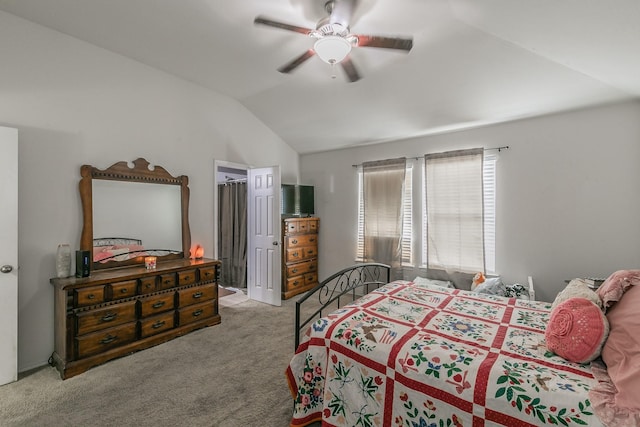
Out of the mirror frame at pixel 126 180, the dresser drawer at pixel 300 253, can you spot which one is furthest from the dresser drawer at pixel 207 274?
the dresser drawer at pixel 300 253

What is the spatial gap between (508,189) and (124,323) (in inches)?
178

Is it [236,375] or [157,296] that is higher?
[157,296]

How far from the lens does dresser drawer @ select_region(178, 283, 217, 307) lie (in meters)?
3.16

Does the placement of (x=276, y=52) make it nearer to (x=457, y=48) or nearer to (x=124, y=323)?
(x=457, y=48)

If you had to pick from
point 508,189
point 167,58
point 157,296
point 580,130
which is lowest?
point 157,296

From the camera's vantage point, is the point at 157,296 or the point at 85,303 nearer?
the point at 85,303

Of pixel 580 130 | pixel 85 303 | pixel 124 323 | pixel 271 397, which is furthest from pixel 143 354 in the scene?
pixel 580 130

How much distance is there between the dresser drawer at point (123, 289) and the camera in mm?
2656

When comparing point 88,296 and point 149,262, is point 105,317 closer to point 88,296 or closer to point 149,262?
point 88,296

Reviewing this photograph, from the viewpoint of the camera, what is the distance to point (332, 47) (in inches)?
77.2

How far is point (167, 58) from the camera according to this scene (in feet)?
10.4

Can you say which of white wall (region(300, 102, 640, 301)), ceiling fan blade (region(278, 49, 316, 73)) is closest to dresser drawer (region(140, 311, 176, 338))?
ceiling fan blade (region(278, 49, 316, 73))

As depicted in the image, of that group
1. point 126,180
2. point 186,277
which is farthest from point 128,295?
point 126,180

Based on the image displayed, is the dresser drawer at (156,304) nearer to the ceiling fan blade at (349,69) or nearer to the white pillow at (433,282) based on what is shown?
the ceiling fan blade at (349,69)
